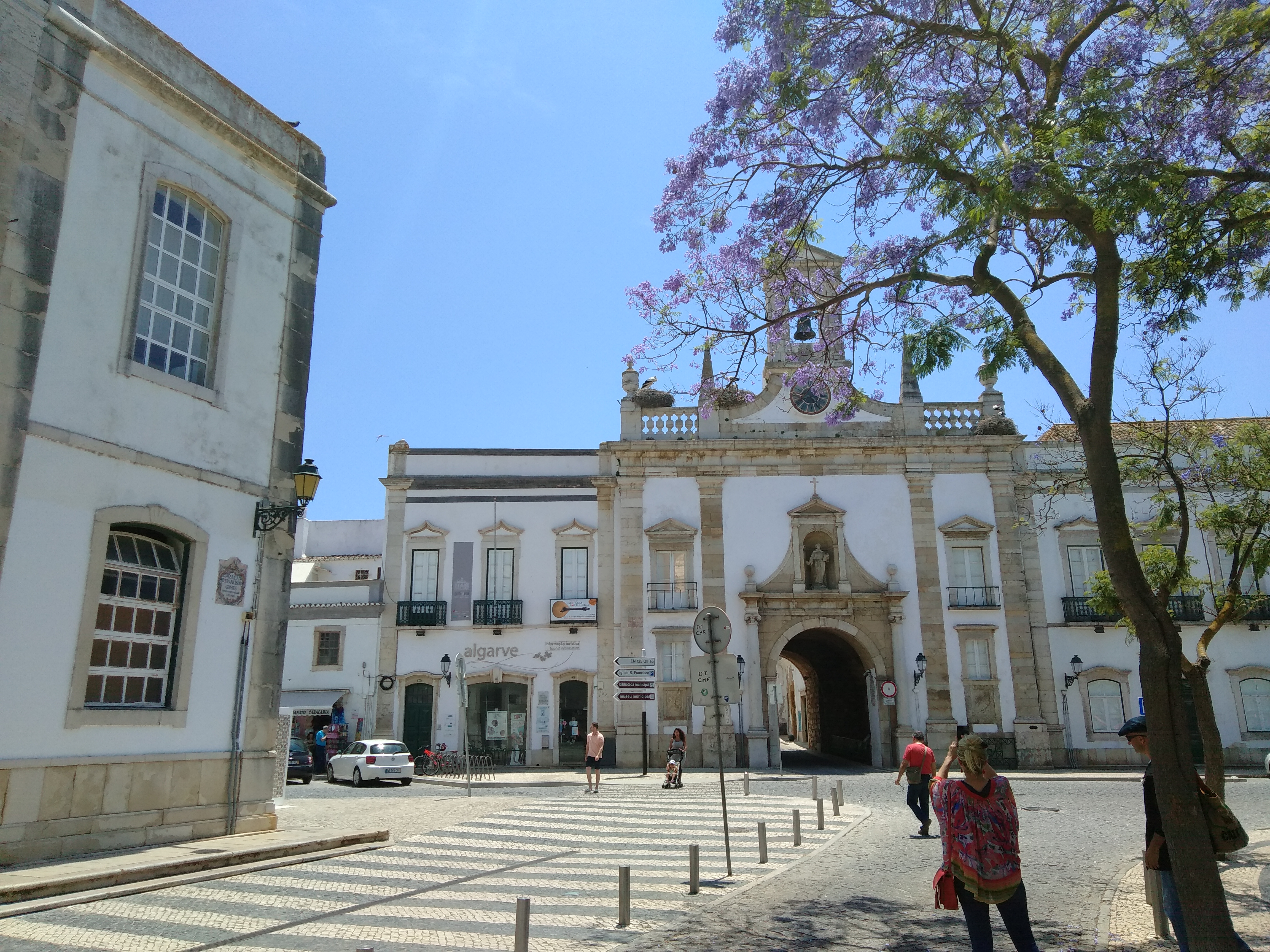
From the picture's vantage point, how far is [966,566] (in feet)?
93.4

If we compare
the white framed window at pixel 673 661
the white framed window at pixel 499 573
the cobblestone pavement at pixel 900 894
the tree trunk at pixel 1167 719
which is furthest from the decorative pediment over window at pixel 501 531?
the tree trunk at pixel 1167 719

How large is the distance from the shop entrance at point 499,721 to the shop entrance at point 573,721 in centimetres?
113

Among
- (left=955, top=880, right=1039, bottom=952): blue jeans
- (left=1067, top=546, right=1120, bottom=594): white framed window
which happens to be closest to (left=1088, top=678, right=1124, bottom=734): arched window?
(left=1067, top=546, right=1120, bottom=594): white framed window

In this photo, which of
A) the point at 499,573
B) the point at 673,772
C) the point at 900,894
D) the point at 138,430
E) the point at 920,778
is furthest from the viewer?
the point at 499,573

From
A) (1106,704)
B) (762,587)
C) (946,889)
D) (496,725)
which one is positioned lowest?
(946,889)

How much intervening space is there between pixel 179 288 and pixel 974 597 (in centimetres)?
2357

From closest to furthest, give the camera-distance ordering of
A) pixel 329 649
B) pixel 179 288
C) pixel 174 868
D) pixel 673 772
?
pixel 174 868, pixel 179 288, pixel 673 772, pixel 329 649

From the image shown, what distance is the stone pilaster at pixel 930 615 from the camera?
26.9 meters

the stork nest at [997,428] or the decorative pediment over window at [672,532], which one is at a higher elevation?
the stork nest at [997,428]

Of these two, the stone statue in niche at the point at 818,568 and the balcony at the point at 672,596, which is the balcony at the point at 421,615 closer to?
the balcony at the point at 672,596

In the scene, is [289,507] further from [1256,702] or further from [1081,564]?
[1256,702]

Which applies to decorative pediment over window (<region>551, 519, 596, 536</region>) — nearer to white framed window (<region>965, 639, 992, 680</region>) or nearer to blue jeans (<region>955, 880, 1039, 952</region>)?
white framed window (<region>965, 639, 992, 680</region>)

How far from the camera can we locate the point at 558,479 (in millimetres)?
29609

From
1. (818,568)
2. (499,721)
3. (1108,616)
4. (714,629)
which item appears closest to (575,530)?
(499,721)
